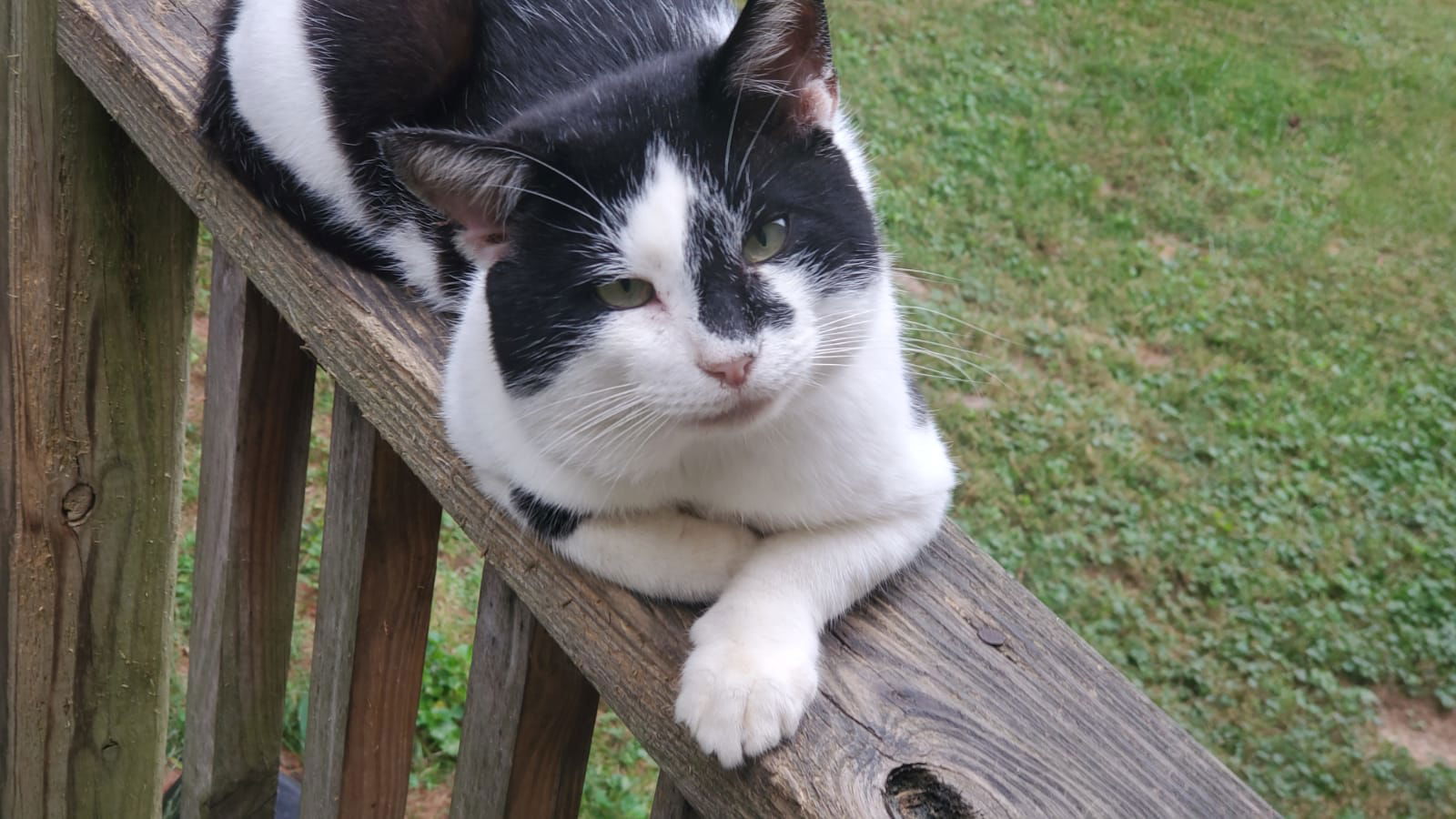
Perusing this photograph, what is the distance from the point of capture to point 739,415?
128 centimetres

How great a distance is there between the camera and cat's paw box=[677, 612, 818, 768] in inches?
41.7

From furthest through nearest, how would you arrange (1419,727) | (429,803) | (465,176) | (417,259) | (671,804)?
(1419,727) < (429,803) < (417,259) < (465,176) < (671,804)

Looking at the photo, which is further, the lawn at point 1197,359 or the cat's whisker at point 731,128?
the lawn at point 1197,359

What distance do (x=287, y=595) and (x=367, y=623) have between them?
0.37m

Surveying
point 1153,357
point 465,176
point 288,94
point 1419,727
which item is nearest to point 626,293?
point 465,176

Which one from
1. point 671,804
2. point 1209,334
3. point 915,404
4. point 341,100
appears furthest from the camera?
point 1209,334

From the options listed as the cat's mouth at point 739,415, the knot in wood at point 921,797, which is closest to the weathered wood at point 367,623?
the cat's mouth at point 739,415

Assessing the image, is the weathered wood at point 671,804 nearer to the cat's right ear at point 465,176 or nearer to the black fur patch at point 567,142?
the black fur patch at point 567,142

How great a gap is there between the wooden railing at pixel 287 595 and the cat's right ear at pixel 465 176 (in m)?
0.17

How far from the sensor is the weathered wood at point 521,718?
134cm

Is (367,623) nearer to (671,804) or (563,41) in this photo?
(671,804)

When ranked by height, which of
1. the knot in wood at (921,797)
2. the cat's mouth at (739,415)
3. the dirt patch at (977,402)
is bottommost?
the dirt patch at (977,402)

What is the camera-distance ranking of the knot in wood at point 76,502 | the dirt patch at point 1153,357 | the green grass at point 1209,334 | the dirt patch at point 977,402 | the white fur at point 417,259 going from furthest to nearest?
the dirt patch at point 1153,357, the dirt patch at point 977,402, the green grass at point 1209,334, the knot in wood at point 76,502, the white fur at point 417,259

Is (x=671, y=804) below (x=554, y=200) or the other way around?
below
